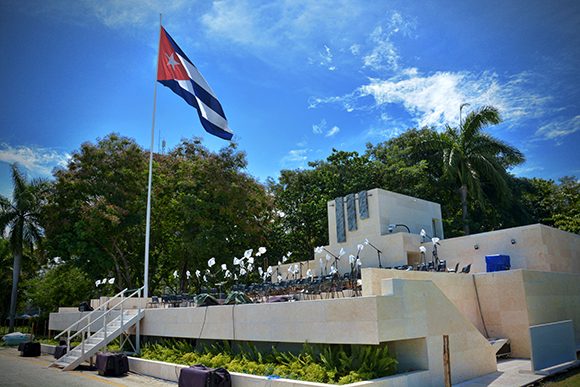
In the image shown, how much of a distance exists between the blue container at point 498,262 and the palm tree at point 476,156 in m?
9.60

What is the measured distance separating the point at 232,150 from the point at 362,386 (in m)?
22.6

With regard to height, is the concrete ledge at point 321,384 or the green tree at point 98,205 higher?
the green tree at point 98,205

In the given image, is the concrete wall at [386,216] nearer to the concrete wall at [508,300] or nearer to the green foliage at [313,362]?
the concrete wall at [508,300]

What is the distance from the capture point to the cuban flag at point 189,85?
63.1ft

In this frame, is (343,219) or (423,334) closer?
(423,334)

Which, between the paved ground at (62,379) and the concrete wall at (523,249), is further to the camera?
the concrete wall at (523,249)

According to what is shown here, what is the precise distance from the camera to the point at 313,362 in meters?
11.6

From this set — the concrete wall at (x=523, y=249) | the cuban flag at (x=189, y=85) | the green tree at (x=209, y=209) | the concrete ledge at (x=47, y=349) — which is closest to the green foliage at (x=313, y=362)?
the cuban flag at (x=189, y=85)

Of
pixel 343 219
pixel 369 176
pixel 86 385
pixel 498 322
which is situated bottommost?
pixel 86 385

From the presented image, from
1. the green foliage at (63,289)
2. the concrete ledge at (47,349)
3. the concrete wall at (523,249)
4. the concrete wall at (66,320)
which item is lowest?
the concrete ledge at (47,349)

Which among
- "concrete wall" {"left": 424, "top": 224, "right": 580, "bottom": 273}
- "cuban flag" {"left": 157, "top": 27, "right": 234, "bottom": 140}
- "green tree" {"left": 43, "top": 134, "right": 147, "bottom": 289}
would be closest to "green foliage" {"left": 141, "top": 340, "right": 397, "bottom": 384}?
"cuban flag" {"left": 157, "top": 27, "right": 234, "bottom": 140}

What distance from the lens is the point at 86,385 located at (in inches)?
502

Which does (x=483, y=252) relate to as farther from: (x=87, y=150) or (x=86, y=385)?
(x=87, y=150)

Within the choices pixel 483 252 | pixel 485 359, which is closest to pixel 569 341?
pixel 485 359
